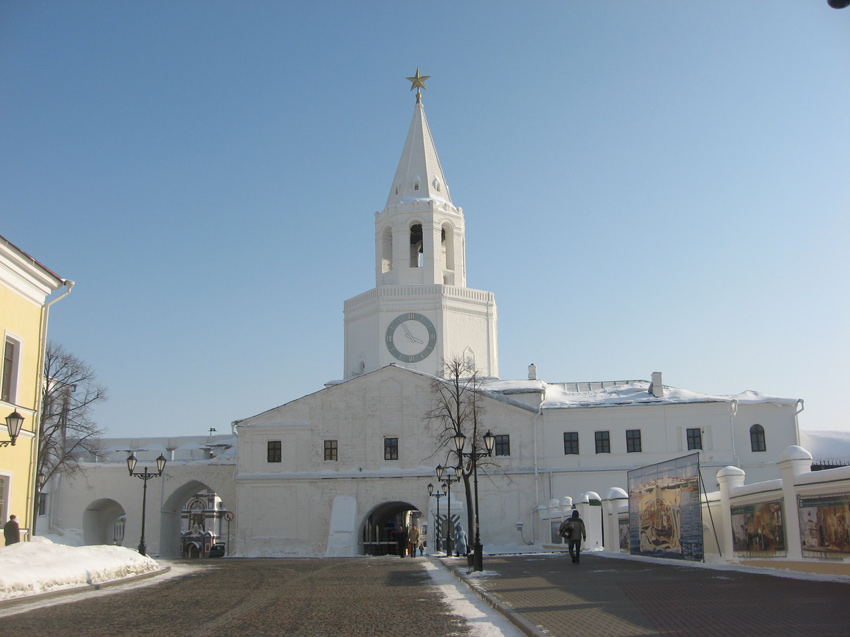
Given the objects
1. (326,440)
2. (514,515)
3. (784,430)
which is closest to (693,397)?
(784,430)

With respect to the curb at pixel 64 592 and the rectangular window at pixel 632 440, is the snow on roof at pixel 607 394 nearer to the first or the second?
the rectangular window at pixel 632 440

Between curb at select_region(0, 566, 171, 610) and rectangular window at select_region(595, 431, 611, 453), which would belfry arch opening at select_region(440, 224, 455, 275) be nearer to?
rectangular window at select_region(595, 431, 611, 453)

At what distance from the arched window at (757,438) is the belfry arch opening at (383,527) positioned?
17.8 metres

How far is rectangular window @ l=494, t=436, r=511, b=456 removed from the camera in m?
45.2

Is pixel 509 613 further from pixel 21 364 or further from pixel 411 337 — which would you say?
pixel 411 337

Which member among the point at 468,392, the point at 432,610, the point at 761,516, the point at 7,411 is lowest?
the point at 432,610

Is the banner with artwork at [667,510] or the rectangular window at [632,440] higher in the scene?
the rectangular window at [632,440]

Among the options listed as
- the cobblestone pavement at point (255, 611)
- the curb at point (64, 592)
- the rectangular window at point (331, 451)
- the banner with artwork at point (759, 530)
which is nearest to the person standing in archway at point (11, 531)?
the curb at point (64, 592)

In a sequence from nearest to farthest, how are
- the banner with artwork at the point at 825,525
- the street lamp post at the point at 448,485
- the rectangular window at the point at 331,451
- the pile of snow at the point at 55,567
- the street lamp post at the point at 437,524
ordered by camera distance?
1. the banner with artwork at the point at 825,525
2. the pile of snow at the point at 55,567
3. the street lamp post at the point at 448,485
4. the street lamp post at the point at 437,524
5. the rectangular window at the point at 331,451

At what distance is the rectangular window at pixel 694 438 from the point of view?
148 ft

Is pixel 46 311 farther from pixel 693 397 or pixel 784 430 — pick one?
pixel 784 430

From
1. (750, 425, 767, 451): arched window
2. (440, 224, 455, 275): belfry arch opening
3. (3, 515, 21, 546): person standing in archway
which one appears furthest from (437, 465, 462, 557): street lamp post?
(750, 425, 767, 451): arched window

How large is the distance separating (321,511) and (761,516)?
100 ft

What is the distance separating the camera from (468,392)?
45.1 meters
